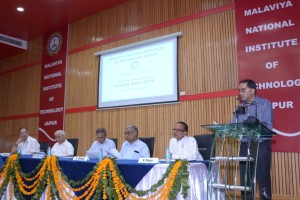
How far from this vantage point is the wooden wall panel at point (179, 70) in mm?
4953

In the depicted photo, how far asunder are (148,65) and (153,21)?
929 mm

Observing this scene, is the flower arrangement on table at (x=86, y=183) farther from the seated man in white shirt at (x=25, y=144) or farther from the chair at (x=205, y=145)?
the seated man in white shirt at (x=25, y=144)

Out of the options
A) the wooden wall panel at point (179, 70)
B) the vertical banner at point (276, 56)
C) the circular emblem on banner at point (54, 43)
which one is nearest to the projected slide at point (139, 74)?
the wooden wall panel at point (179, 70)

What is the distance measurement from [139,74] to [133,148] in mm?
2266

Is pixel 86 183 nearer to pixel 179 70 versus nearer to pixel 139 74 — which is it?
pixel 179 70

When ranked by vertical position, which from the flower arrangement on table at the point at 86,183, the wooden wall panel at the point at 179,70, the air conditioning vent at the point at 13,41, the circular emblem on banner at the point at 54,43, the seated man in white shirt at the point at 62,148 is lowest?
the flower arrangement on table at the point at 86,183

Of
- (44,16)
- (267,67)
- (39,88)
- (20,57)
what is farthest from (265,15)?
(20,57)

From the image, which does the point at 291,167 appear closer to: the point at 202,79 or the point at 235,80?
the point at 235,80

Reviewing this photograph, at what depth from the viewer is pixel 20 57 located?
9516 millimetres

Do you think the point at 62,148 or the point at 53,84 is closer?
the point at 62,148

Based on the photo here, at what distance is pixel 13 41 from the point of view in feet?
29.2

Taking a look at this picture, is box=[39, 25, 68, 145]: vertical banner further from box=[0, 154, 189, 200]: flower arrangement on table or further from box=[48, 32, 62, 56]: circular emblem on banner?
box=[0, 154, 189, 200]: flower arrangement on table

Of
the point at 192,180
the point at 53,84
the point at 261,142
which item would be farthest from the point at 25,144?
the point at 261,142

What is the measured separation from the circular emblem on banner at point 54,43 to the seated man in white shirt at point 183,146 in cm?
511
